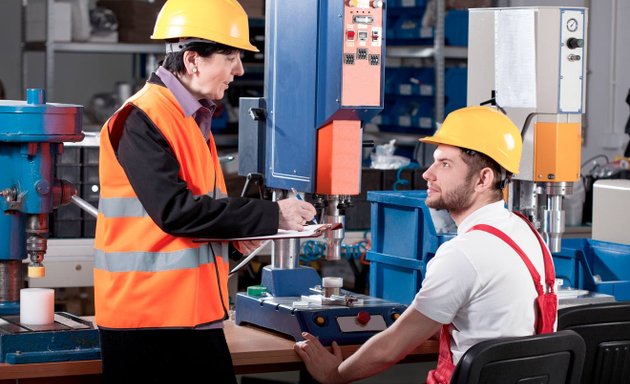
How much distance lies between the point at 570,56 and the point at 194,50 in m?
1.35

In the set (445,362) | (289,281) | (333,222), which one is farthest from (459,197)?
(289,281)

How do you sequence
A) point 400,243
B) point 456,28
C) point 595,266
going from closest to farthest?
point 400,243
point 595,266
point 456,28

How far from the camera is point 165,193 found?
2.46 metres

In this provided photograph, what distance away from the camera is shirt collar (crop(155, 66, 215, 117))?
8.47ft

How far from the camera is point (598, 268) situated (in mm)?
3840

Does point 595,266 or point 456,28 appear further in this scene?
point 456,28

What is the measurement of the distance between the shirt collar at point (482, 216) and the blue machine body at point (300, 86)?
56cm

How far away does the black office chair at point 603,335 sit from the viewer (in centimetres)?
277

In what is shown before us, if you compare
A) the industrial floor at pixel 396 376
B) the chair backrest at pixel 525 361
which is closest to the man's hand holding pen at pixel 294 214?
the chair backrest at pixel 525 361

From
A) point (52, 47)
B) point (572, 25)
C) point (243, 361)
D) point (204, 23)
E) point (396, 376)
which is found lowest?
point (396, 376)

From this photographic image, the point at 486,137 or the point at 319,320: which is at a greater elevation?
the point at 486,137

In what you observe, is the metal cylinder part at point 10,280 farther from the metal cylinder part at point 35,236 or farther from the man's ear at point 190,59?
the man's ear at point 190,59

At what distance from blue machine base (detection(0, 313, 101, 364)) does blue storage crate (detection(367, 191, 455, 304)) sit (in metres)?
1.11

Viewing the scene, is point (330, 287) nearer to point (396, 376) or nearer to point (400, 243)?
point (400, 243)
